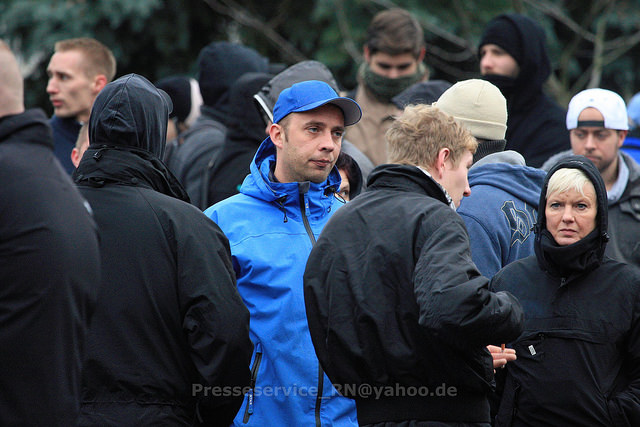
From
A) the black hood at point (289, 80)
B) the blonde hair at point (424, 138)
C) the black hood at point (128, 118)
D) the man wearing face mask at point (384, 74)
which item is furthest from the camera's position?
the man wearing face mask at point (384, 74)

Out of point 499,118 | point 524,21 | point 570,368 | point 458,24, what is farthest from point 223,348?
point 458,24

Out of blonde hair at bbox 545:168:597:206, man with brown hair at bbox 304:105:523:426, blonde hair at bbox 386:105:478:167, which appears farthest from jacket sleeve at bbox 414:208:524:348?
blonde hair at bbox 545:168:597:206

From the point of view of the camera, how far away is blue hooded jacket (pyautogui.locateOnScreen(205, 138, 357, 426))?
393 centimetres

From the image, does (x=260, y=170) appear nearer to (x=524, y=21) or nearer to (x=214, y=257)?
(x=214, y=257)

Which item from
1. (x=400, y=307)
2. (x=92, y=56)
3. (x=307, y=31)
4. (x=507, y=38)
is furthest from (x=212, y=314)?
(x=307, y=31)

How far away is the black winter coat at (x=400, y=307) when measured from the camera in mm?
3277

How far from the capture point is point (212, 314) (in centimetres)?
361

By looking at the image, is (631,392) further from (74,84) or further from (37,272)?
(74,84)

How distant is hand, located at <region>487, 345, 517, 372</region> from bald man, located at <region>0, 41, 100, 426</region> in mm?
1693

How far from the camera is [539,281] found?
13.7 feet

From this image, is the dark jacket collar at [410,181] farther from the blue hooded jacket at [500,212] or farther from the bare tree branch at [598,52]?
the bare tree branch at [598,52]

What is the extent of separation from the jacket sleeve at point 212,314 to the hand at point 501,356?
1.00 metres

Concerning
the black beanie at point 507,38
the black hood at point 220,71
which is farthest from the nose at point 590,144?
the black hood at point 220,71

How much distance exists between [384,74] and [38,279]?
426 centimetres
